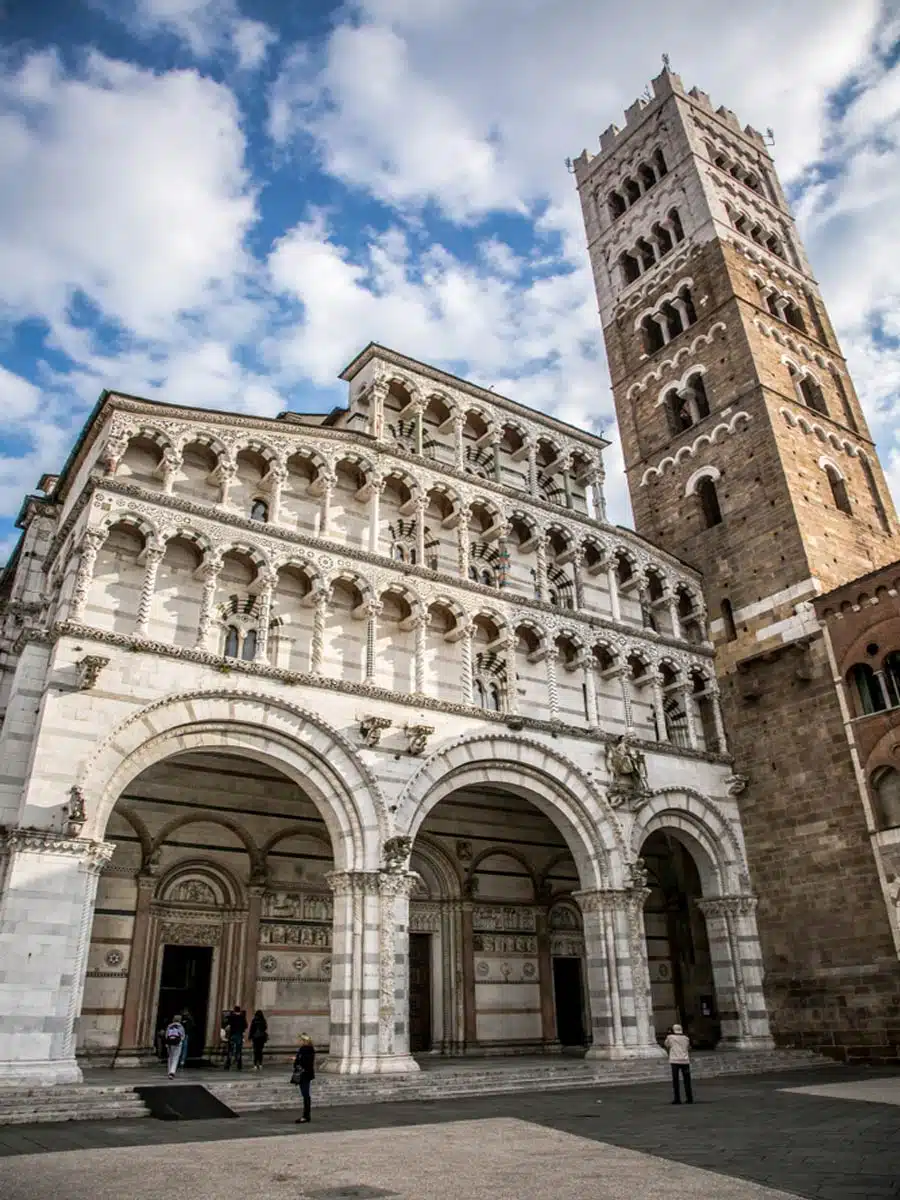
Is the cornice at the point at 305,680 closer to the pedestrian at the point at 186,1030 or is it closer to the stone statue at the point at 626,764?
the stone statue at the point at 626,764

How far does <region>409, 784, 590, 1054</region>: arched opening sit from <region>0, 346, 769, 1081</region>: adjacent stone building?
0.07 m

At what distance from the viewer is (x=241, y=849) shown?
18.5m

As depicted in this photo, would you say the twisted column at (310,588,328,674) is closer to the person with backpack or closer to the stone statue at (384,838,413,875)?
the stone statue at (384,838,413,875)

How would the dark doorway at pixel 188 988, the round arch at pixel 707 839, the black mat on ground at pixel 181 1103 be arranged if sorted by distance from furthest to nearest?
1. the round arch at pixel 707 839
2. the dark doorway at pixel 188 988
3. the black mat on ground at pixel 181 1103

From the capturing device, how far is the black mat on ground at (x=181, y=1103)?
37.5 feet

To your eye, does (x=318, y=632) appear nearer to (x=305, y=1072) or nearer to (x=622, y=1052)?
(x=305, y=1072)

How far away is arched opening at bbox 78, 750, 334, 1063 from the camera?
16484mm

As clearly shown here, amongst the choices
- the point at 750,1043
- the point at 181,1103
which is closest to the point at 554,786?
the point at 750,1043

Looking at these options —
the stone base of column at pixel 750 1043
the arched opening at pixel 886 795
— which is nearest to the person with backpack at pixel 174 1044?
the stone base of column at pixel 750 1043

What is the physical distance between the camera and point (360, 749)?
53.6 ft

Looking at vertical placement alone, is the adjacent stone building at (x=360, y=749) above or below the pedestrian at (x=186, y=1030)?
above

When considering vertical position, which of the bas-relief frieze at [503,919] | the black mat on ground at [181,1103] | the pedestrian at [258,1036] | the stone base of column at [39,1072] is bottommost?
the black mat on ground at [181,1103]

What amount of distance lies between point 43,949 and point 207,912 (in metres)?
5.89

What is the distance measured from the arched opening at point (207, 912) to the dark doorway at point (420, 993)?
2297 mm
